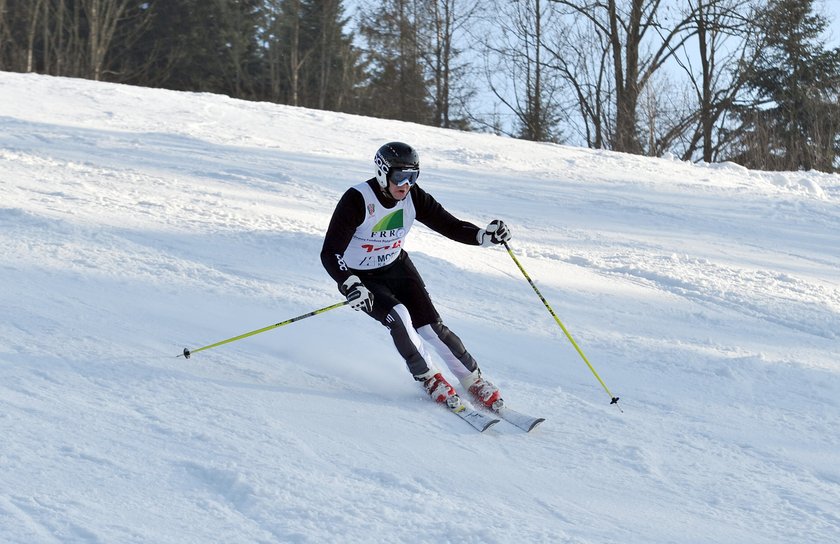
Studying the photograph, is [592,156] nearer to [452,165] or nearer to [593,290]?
[452,165]

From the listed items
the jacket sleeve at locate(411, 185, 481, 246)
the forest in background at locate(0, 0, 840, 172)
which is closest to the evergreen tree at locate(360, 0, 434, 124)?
the forest in background at locate(0, 0, 840, 172)

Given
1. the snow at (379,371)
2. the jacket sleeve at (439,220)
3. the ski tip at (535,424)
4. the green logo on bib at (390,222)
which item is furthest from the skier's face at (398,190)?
the ski tip at (535,424)

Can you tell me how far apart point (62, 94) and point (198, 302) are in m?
9.59

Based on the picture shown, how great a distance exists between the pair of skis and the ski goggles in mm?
1167

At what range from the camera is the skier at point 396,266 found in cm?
429

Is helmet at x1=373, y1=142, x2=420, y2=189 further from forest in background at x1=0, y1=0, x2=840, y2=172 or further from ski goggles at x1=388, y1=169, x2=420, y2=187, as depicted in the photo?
forest in background at x1=0, y1=0, x2=840, y2=172

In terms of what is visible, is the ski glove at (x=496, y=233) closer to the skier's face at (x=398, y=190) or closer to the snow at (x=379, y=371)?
the skier's face at (x=398, y=190)

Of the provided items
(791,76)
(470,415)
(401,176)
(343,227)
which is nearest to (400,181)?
(401,176)

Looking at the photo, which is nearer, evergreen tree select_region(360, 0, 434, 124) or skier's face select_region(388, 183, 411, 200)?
skier's face select_region(388, 183, 411, 200)

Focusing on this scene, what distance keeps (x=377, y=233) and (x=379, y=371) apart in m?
0.85

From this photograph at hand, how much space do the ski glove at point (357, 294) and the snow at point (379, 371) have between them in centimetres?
50

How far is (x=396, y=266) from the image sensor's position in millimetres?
4625

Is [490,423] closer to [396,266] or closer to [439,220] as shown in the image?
[396,266]

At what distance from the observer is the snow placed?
311 cm
